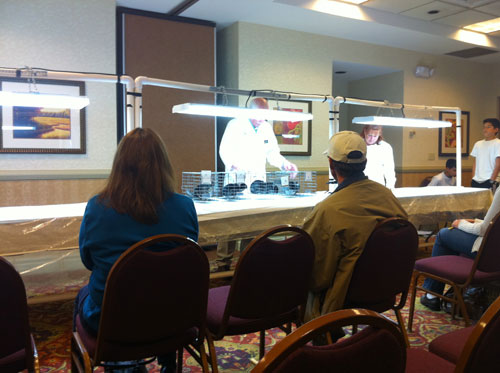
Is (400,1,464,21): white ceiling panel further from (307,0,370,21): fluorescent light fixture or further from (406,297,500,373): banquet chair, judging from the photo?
(406,297,500,373): banquet chair

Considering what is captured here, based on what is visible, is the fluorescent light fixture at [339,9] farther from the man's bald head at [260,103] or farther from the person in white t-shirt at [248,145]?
the man's bald head at [260,103]

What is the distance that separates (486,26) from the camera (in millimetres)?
5816

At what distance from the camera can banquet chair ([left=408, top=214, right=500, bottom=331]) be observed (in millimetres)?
2160

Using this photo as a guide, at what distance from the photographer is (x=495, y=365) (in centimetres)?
91

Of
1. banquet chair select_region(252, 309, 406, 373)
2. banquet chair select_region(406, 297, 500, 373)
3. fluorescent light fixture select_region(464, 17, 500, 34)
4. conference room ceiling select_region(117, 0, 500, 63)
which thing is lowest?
banquet chair select_region(406, 297, 500, 373)

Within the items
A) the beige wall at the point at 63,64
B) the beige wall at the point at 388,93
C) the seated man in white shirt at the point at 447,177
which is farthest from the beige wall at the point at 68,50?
the beige wall at the point at 388,93

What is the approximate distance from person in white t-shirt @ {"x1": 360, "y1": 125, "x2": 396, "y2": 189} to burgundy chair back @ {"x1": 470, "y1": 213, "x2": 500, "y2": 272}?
1.92 m

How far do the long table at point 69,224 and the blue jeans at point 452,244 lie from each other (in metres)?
0.89

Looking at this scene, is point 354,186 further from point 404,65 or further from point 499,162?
point 404,65

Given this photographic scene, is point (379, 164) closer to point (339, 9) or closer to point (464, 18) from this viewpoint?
point (339, 9)

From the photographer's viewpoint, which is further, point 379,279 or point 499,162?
point 499,162

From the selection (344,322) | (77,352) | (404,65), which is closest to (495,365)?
(344,322)

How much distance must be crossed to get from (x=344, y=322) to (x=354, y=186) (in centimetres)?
117

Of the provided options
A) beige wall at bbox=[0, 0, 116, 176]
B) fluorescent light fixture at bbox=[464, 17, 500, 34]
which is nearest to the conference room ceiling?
fluorescent light fixture at bbox=[464, 17, 500, 34]
